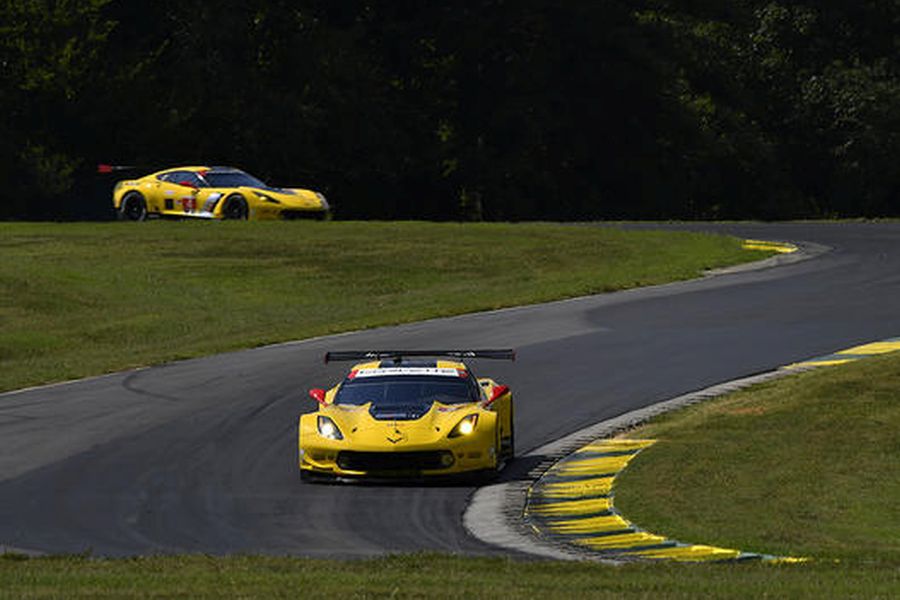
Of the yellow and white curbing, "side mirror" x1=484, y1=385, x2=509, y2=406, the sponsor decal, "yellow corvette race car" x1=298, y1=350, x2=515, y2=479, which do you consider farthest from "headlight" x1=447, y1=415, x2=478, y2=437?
the sponsor decal

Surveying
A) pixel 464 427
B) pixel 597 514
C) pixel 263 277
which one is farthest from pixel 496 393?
pixel 263 277

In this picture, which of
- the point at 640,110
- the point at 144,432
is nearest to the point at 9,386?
the point at 144,432

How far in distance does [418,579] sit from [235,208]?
126 feet

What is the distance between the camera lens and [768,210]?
2982 inches

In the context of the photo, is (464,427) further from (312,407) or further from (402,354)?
(312,407)

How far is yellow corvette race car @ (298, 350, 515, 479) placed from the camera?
798 inches

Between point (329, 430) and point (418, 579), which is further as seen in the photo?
point (329, 430)

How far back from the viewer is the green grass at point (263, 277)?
111ft

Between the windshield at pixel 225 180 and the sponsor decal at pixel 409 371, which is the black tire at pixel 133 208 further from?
the sponsor decal at pixel 409 371

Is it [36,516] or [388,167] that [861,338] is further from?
[388,167]

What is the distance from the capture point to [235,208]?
2013 inches

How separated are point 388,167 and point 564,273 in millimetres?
25861

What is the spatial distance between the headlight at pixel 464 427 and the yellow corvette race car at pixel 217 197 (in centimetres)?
3052

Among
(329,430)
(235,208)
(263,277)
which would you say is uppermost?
(235,208)
